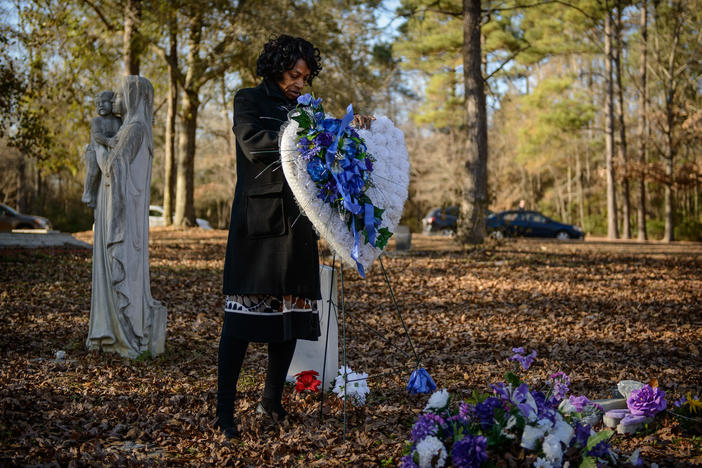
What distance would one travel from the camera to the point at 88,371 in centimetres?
469

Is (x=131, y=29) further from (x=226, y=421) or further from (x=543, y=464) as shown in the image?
(x=543, y=464)

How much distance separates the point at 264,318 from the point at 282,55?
1466mm

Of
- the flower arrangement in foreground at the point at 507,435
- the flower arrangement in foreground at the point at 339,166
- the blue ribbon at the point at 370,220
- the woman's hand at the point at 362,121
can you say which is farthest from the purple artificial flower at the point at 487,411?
the woman's hand at the point at 362,121

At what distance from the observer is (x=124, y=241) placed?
16.5ft

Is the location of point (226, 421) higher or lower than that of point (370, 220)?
lower

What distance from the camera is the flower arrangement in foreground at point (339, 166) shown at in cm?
310

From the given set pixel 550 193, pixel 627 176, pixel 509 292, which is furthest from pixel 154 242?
pixel 550 193

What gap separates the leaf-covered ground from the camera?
128 inches

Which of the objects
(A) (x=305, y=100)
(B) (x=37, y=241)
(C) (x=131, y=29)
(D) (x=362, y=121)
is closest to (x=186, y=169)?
(C) (x=131, y=29)

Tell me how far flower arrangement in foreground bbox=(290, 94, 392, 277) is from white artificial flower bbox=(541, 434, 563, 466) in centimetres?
118

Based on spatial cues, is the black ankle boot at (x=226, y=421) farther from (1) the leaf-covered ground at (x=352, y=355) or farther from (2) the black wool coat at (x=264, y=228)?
(2) the black wool coat at (x=264, y=228)

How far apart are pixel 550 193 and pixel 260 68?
38939 mm

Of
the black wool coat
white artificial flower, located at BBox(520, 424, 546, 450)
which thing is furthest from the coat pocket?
white artificial flower, located at BBox(520, 424, 546, 450)

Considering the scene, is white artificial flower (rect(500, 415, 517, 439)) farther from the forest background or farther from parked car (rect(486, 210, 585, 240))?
parked car (rect(486, 210, 585, 240))
